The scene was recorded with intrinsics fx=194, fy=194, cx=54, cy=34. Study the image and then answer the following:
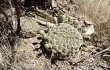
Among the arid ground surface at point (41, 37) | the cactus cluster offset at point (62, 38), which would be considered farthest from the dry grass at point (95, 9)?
the cactus cluster offset at point (62, 38)

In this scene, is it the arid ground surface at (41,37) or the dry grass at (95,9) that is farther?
the dry grass at (95,9)

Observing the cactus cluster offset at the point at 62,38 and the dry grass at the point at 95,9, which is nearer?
the cactus cluster offset at the point at 62,38

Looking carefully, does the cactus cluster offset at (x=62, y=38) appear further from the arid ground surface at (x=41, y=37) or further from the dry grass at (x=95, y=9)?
the dry grass at (x=95, y=9)

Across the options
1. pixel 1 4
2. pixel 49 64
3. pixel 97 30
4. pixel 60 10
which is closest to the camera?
pixel 49 64

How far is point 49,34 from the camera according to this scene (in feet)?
9.11

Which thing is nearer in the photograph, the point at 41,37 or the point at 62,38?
the point at 62,38

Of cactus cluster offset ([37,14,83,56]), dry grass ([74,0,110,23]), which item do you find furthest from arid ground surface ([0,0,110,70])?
cactus cluster offset ([37,14,83,56])

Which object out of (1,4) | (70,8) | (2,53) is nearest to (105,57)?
(70,8)

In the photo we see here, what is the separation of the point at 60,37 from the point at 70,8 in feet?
3.34

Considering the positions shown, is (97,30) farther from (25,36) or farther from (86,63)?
(25,36)

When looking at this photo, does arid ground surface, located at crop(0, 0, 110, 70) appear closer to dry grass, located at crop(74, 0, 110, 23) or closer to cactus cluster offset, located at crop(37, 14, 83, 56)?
dry grass, located at crop(74, 0, 110, 23)

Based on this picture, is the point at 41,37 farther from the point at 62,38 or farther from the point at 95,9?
the point at 95,9

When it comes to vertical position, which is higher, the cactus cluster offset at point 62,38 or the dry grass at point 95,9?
the dry grass at point 95,9

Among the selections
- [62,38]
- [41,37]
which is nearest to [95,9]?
[62,38]
